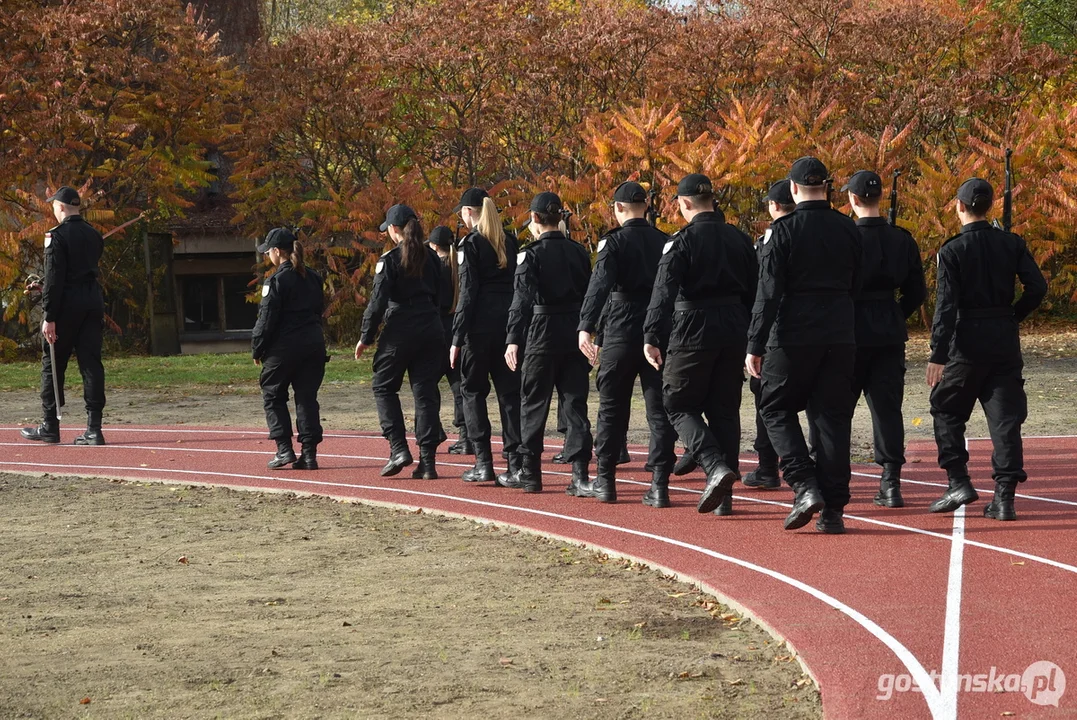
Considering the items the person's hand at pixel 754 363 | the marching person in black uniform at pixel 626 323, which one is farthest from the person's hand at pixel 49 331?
the person's hand at pixel 754 363

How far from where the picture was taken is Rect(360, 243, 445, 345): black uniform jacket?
11352mm

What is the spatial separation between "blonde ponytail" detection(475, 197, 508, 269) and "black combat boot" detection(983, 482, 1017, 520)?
4103 millimetres

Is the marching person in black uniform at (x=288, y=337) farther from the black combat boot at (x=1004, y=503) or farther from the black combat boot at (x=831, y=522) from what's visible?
the black combat boot at (x=1004, y=503)

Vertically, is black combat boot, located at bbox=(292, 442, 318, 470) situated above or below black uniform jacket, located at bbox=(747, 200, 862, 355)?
below

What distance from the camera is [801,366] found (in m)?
8.61

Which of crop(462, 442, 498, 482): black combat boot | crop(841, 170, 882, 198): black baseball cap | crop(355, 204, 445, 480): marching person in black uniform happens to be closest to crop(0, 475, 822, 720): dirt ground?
crop(462, 442, 498, 482): black combat boot

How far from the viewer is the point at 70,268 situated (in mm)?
14016

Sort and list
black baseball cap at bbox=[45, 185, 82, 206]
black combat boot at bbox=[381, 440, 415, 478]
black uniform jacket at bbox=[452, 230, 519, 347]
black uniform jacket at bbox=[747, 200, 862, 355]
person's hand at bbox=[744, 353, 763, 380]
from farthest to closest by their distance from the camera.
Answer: black baseball cap at bbox=[45, 185, 82, 206]
black combat boot at bbox=[381, 440, 415, 478]
black uniform jacket at bbox=[452, 230, 519, 347]
person's hand at bbox=[744, 353, 763, 380]
black uniform jacket at bbox=[747, 200, 862, 355]

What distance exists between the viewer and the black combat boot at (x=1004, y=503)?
9125 mm

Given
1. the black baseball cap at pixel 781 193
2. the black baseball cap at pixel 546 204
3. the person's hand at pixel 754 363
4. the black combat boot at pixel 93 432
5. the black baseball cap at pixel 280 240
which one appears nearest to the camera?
the person's hand at pixel 754 363

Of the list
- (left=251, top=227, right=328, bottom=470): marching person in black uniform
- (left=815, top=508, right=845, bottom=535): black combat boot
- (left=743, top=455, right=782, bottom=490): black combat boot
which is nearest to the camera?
(left=815, top=508, right=845, bottom=535): black combat boot

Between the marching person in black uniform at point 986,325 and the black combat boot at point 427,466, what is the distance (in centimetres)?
438

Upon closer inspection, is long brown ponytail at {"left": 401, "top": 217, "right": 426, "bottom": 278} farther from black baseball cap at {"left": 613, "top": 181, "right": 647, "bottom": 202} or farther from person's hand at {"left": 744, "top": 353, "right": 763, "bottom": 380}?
person's hand at {"left": 744, "top": 353, "right": 763, "bottom": 380}

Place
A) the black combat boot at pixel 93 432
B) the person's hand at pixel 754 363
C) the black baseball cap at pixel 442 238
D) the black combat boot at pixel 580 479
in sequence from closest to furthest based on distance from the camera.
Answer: the person's hand at pixel 754 363 → the black combat boot at pixel 580 479 → the black baseball cap at pixel 442 238 → the black combat boot at pixel 93 432
